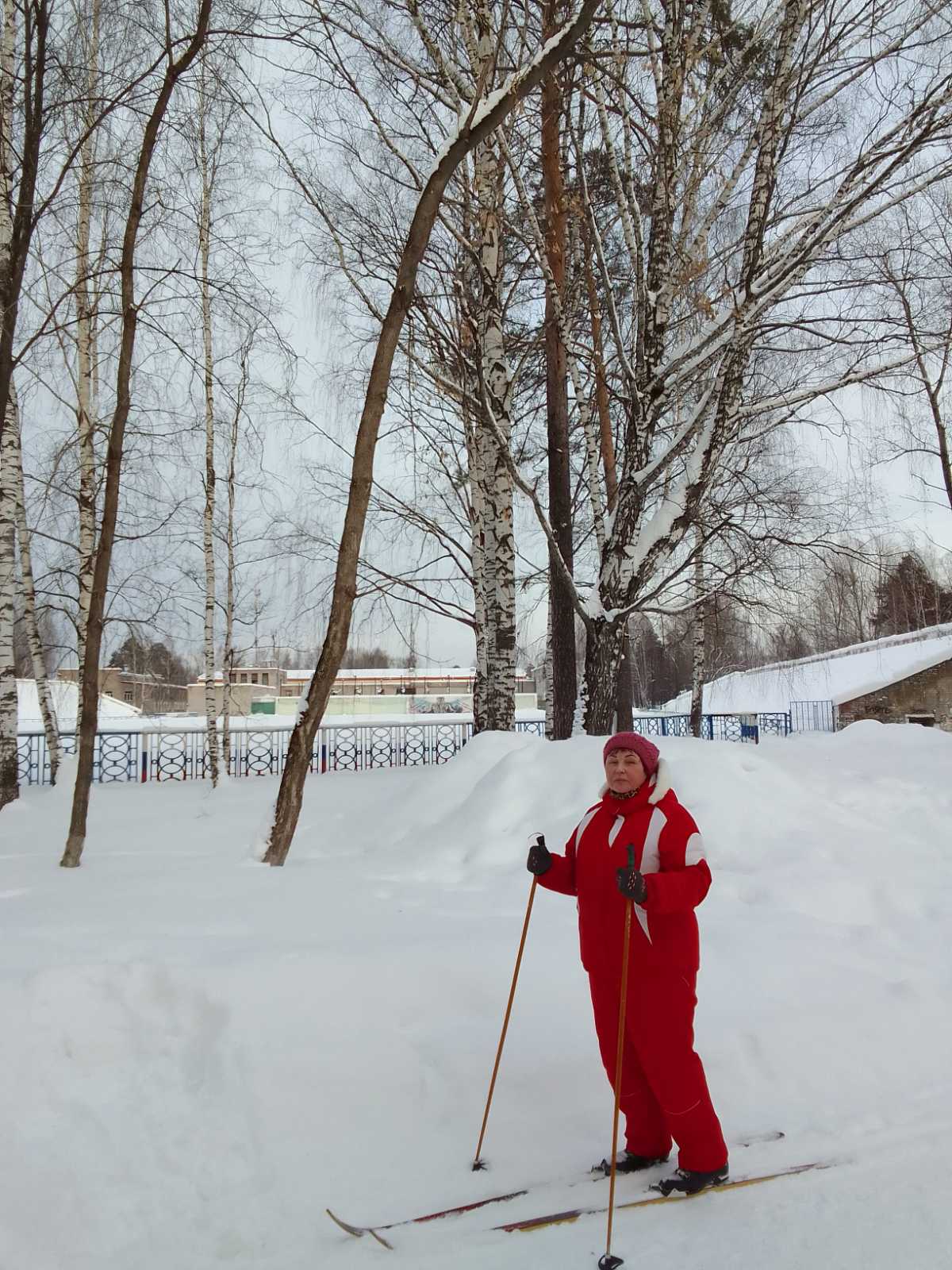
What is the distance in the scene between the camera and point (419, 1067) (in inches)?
121

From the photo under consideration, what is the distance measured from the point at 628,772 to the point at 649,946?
1.74 ft

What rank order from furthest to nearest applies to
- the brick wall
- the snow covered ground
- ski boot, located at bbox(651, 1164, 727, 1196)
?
1. the brick wall
2. ski boot, located at bbox(651, 1164, 727, 1196)
3. the snow covered ground

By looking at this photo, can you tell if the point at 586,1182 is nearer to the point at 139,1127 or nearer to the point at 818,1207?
A: the point at 818,1207

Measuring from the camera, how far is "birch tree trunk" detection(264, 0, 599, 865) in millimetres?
5375

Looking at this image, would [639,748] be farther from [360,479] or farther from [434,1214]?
[360,479]

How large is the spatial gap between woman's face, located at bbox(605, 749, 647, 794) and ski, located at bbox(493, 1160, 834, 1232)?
1.20 meters

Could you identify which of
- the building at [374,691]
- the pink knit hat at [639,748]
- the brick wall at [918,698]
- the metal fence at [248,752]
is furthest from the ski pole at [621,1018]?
the building at [374,691]

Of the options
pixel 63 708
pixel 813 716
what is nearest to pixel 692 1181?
pixel 813 716

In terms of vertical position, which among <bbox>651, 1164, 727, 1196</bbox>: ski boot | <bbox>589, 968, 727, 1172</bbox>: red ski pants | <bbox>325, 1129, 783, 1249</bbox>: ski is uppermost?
<bbox>589, 968, 727, 1172</bbox>: red ski pants

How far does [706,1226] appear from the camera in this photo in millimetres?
2316

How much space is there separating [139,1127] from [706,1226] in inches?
69.3

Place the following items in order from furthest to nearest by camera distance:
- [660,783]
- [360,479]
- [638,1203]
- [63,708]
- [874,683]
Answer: [63,708]
[874,683]
[360,479]
[660,783]
[638,1203]

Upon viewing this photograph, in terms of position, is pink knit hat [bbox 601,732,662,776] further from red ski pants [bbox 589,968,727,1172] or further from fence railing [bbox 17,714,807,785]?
fence railing [bbox 17,714,807,785]

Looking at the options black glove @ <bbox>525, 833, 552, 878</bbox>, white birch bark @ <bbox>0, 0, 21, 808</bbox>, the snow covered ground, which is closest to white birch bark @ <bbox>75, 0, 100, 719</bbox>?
white birch bark @ <bbox>0, 0, 21, 808</bbox>
